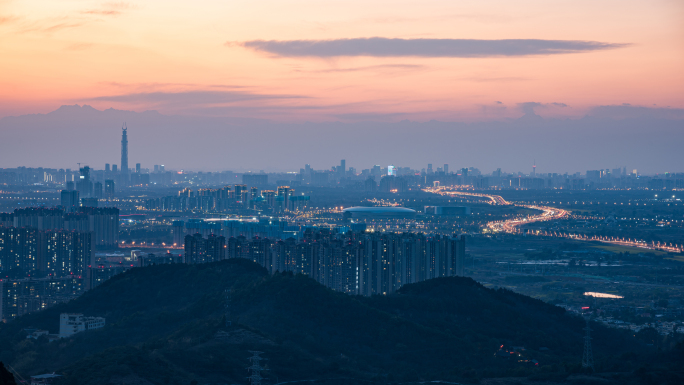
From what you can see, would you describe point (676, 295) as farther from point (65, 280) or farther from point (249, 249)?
point (65, 280)

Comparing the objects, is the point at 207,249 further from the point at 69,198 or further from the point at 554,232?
the point at 69,198

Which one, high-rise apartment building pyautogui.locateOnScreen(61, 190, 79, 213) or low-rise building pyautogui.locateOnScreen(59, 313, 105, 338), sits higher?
high-rise apartment building pyautogui.locateOnScreen(61, 190, 79, 213)

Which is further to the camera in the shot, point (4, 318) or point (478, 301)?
point (4, 318)

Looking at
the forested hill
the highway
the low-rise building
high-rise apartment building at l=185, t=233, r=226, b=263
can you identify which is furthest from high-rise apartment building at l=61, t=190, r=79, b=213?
the low-rise building

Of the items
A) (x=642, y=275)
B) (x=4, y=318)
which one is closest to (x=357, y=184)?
(x=642, y=275)

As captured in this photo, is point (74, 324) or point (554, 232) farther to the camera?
point (554, 232)

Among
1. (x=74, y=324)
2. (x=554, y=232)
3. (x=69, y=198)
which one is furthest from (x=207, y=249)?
(x=69, y=198)

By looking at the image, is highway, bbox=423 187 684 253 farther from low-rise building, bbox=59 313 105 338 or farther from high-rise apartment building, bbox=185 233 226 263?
low-rise building, bbox=59 313 105 338

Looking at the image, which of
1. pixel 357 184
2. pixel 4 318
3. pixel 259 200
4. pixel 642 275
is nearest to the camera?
pixel 4 318
